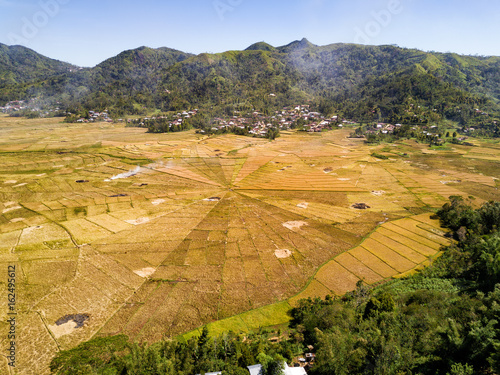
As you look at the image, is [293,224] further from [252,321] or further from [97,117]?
[97,117]

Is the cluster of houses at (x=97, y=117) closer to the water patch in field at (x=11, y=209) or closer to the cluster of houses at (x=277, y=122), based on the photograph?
the cluster of houses at (x=277, y=122)

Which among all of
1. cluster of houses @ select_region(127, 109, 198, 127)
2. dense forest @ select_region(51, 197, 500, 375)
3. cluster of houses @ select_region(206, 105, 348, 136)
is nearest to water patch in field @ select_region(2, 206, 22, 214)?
dense forest @ select_region(51, 197, 500, 375)

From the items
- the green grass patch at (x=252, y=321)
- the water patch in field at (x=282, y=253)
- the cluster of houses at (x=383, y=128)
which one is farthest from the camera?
the cluster of houses at (x=383, y=128)

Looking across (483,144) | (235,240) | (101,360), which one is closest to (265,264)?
(235,240)

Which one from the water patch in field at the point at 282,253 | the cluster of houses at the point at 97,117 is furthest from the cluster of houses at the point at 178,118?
the water patch in field at the point at 282,253

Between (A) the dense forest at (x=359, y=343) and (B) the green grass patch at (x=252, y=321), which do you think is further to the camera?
(B) the green grass patch at (x=252, y=321)

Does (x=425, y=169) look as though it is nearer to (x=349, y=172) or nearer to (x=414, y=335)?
(x=349, y=172)

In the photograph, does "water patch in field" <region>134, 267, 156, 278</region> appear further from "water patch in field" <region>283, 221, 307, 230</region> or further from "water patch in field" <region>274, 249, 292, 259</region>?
"water patch in field" <region>283, 221, 307, 230</region>
